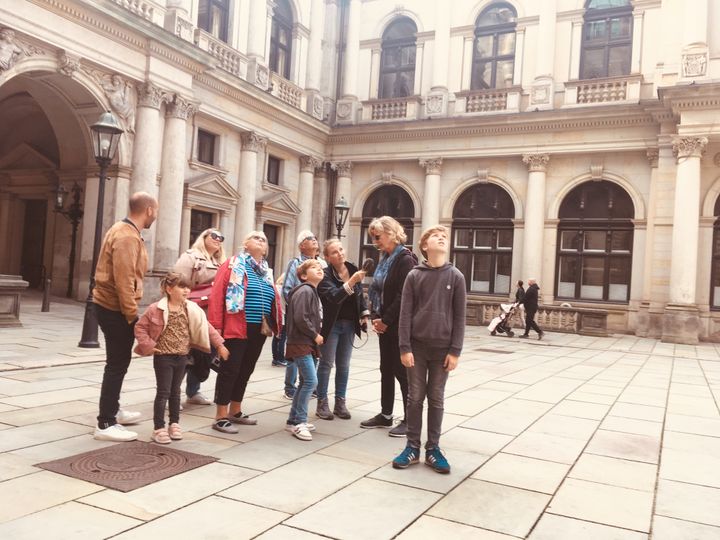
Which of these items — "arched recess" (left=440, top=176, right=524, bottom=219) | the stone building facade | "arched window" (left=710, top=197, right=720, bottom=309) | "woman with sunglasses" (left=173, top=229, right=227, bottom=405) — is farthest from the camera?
"arched recess" (left=440, top=176, right=524, bottom=219)

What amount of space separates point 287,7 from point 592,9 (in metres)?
11.4

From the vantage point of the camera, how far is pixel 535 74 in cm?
2342

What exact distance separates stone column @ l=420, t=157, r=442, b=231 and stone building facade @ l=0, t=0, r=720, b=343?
0.30 feet

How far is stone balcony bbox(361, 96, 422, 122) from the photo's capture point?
2530 centimetres

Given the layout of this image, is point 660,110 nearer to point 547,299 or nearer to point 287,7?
point 547,299

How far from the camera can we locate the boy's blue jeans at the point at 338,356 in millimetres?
6637

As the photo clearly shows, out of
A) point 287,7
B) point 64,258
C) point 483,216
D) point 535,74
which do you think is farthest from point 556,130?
point 64,258

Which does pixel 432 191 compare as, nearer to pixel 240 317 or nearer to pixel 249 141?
pixel 249 141

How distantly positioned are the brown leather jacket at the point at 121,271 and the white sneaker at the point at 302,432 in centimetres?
175

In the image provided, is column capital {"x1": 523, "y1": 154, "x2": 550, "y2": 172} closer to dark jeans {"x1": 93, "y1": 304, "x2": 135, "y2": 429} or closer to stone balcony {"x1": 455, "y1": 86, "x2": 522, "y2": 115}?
stone balcony {"x1": 455, "y1": 86, "x2": 522, "y2": 115}

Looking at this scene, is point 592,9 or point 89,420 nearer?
point 89,420

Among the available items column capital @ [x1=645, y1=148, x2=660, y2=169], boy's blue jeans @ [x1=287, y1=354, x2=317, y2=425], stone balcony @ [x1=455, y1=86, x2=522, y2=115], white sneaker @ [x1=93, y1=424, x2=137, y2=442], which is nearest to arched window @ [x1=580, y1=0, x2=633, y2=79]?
stone balcony @ [x1=455, y1=86, x2=522, y2=115]

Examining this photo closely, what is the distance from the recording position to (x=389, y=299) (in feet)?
19.9

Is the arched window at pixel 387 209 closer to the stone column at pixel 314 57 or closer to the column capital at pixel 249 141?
the stone column at pixel 314 57
